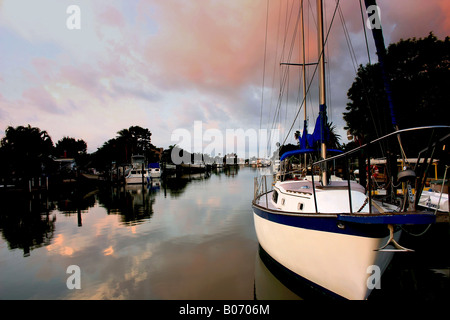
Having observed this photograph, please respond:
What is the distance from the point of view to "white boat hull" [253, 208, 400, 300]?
4.42 m

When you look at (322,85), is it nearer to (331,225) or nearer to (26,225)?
(331,225)

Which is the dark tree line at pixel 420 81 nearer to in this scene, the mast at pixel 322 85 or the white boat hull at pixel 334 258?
the mast at pixel 322 85

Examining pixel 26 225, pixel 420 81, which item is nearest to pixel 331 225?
pixel 26 225

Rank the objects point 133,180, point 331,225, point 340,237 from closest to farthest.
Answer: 1. point 340,237
2. point 331,225
3. point 133,180

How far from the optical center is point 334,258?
15.8 ft

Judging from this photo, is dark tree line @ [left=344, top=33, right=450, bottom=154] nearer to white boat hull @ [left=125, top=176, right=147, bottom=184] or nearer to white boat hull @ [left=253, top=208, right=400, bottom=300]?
white boat hull @ [left=253, top=208, right=400, bottom=300]

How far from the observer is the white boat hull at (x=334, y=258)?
4.42 meters

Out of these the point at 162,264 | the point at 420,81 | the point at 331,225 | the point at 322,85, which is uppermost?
the point at 420,81

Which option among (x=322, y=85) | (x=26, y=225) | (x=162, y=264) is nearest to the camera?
(x=322, y=85)

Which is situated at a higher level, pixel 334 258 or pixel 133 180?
pixel 334 258

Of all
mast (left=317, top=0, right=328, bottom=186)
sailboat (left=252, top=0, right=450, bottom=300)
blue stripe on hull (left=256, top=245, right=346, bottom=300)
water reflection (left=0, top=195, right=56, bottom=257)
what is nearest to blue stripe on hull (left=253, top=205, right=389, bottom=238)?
sailboat (left=252, top=0, right=450, bottom=300)
